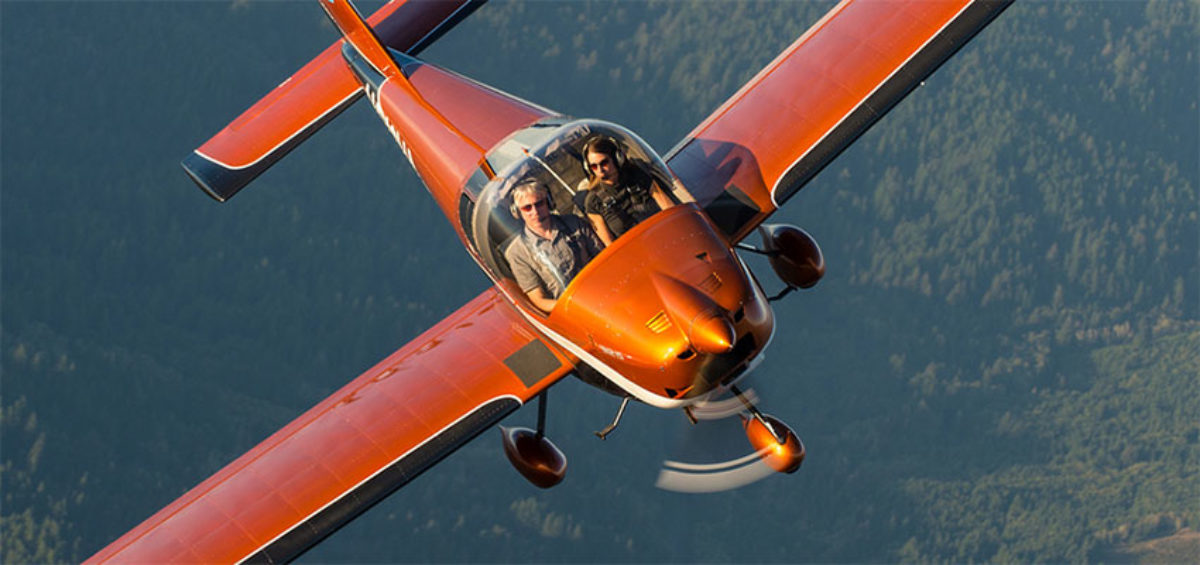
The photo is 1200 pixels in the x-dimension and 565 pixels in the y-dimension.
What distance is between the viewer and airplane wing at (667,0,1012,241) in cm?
2514

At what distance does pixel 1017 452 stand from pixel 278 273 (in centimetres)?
5202

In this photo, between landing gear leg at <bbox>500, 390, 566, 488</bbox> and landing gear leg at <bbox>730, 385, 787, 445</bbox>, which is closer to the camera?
landing gear leg at <bbox>730, 385, 787, 445</bbox>

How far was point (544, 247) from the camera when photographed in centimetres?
2234

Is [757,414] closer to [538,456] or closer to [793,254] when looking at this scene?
[538,456]

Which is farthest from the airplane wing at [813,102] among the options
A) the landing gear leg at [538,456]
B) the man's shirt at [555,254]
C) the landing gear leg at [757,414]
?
the landing gear leg at [538,456]

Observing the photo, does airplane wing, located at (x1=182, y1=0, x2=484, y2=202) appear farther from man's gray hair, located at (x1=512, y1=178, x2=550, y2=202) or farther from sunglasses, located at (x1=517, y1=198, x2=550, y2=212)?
sunglasses, located at (x1=517, y1=198, x2=550, y2=212)

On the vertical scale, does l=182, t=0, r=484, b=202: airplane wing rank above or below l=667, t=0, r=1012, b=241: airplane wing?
above

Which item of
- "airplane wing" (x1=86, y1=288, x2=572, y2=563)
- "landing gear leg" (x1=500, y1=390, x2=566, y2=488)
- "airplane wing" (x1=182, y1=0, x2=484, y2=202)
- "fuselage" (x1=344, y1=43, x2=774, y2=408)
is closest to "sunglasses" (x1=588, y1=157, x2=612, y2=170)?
"fuselage" (x1=344, y1=43, x2=774, y2=408)

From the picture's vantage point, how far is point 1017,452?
293 feet

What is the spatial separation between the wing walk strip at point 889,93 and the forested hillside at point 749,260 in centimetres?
5250

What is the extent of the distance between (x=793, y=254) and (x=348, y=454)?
8083 mm

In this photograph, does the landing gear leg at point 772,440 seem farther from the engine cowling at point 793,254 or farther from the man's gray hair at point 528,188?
the man's gray hair at point 528,188

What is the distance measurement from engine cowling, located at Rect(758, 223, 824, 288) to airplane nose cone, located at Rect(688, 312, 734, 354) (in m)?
→ 5.33

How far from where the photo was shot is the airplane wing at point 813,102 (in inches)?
990
